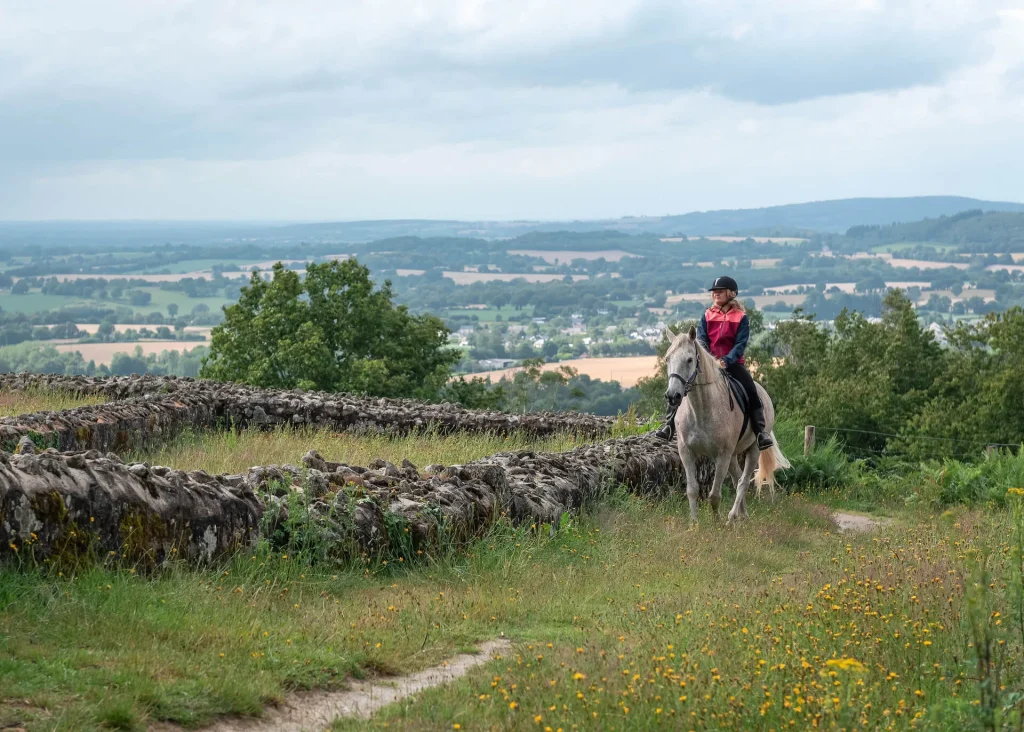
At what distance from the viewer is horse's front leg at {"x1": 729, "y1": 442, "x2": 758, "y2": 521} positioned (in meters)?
13.3

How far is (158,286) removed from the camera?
575 feet

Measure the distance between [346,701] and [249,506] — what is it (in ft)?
9.14

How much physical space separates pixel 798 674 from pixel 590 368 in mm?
86822

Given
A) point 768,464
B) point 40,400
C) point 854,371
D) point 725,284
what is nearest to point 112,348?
point 854,371

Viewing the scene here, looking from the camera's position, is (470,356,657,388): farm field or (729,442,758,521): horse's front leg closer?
(729,442,758,521): horse's front leg

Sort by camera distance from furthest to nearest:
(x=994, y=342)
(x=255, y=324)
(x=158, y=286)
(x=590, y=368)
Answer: (x=158, y=286) → (x=590, y=368) → (x=994, y=342) → (x=255, y=324)

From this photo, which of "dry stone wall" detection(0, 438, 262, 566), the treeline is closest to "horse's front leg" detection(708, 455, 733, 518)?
"dry stone wall" detection(0, 438, 262, 566)

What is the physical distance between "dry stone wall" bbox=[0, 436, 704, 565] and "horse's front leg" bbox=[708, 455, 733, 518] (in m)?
2.26

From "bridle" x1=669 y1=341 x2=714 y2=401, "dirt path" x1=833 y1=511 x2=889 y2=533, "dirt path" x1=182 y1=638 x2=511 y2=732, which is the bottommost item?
"dirt path" x1=833 y1=511 x2=889 y2=533

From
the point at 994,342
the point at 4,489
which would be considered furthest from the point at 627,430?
the point at 994,342

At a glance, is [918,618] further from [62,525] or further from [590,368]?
[590,368]

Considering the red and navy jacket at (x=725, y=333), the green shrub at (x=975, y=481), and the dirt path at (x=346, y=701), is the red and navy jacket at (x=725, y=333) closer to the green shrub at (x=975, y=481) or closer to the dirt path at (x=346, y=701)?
the green shrub at (x=975, y=481)

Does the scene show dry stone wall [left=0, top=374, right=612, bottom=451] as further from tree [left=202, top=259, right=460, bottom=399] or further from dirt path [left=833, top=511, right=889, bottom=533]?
tree [left=202, top=259, right=460, bottom=399]

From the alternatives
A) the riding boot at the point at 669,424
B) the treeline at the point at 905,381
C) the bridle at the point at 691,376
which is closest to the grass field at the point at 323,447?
the riding boot at the point at 669,424
